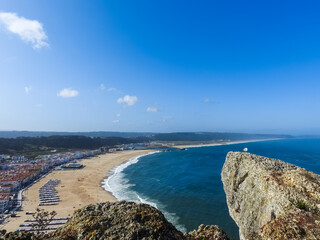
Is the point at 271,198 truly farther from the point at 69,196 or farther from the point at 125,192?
the point at 69,196

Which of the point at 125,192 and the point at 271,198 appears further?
the point at 125,192

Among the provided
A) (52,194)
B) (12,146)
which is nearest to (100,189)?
(52,194)

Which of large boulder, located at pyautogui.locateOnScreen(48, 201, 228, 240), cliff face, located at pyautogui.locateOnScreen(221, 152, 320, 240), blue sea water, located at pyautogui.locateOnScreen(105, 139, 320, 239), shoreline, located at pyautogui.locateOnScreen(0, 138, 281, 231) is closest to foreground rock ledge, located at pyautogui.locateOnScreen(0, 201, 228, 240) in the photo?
large boulder, located at pyautogui.locateOnScreen(48, 201, 228, 240)

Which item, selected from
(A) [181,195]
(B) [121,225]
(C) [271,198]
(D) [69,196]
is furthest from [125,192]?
(B) [121,225]

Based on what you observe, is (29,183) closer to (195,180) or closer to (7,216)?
(7,216)

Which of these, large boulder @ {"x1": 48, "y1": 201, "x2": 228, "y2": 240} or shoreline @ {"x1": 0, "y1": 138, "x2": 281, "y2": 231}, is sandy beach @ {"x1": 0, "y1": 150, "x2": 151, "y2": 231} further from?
large boulder @ {"x1": 48, "y1": 201, "x2": 228, "y2": 240}

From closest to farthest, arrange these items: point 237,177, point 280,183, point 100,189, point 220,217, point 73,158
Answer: point 280,183, point 237,177, point 220,217, point 100,189, point 73,158
